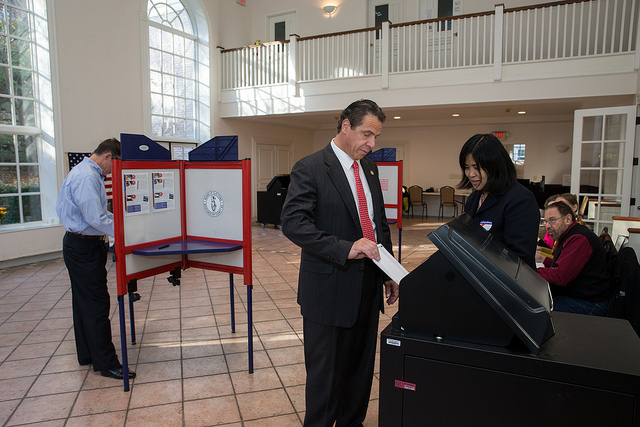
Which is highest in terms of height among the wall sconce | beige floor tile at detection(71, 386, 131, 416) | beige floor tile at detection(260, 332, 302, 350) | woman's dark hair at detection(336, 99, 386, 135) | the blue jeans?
the wall sconce

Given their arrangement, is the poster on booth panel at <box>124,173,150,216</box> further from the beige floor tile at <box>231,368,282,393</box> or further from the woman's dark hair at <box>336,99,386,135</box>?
the woman's dark hair at <box>336,99,386,135</box>

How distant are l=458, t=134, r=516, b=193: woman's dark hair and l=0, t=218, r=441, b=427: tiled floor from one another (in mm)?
1551

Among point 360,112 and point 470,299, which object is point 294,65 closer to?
point 360,112

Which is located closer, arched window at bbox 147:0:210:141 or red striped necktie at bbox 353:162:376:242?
red striped necktie at bbox 353:162:376:242

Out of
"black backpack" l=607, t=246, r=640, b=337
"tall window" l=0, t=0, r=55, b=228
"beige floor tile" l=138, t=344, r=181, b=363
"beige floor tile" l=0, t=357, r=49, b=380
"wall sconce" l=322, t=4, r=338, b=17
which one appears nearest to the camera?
"black backpack" l=607, t=246, r=640, b=337

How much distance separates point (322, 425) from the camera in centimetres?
203

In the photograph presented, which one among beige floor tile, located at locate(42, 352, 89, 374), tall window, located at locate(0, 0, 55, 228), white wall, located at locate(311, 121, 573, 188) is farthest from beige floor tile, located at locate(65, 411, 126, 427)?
white wall, located at locate(311, 121, 573, 188)

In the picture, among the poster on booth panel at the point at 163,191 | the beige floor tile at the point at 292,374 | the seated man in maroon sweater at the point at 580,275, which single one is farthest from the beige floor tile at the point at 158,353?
the seated man in maroon sweater at the point at 580,275

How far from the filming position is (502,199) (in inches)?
71.6

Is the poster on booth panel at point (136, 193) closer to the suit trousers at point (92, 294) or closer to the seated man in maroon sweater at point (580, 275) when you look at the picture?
the suit trousers at point (92, 294)

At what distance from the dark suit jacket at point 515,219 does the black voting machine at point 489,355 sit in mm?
390

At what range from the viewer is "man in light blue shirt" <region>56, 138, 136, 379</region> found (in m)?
2.88

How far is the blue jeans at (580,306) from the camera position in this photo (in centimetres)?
271

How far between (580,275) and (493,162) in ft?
4.81
